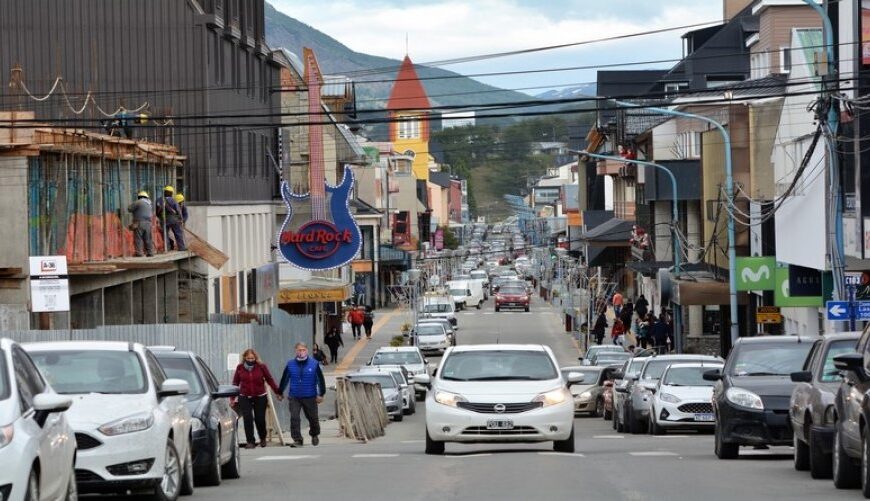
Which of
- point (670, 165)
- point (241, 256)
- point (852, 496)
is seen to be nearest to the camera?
point (852, 496)

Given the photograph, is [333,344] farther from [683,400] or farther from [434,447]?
[434,447]

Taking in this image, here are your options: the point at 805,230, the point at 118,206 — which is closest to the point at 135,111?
the point at 118,206

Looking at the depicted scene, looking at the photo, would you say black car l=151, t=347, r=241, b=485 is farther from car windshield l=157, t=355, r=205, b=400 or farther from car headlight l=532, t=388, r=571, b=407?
car headlight l=532, t=388, r=571, b=407

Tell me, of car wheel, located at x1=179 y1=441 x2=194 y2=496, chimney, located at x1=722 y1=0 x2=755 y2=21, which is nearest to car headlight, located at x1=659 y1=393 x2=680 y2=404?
car wheel, located at x1=179 y1=441 x2=194 y2=496

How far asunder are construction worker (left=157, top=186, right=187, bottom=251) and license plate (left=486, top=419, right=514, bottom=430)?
19.7m

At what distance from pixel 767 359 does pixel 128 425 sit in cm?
1027

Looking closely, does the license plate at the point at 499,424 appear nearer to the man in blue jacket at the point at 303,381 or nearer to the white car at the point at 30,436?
the man in blue jacket at the point at 303,381

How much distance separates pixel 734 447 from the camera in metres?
20.4

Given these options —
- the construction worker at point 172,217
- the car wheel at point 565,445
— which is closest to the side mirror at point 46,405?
the car wheel at point 565,445

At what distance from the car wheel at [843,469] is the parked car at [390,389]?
25278 millimetres

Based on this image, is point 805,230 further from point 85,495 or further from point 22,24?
point 85,495

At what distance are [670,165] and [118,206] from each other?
3259cm

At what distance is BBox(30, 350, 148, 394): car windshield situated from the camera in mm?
14328

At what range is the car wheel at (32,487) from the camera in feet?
33.4
